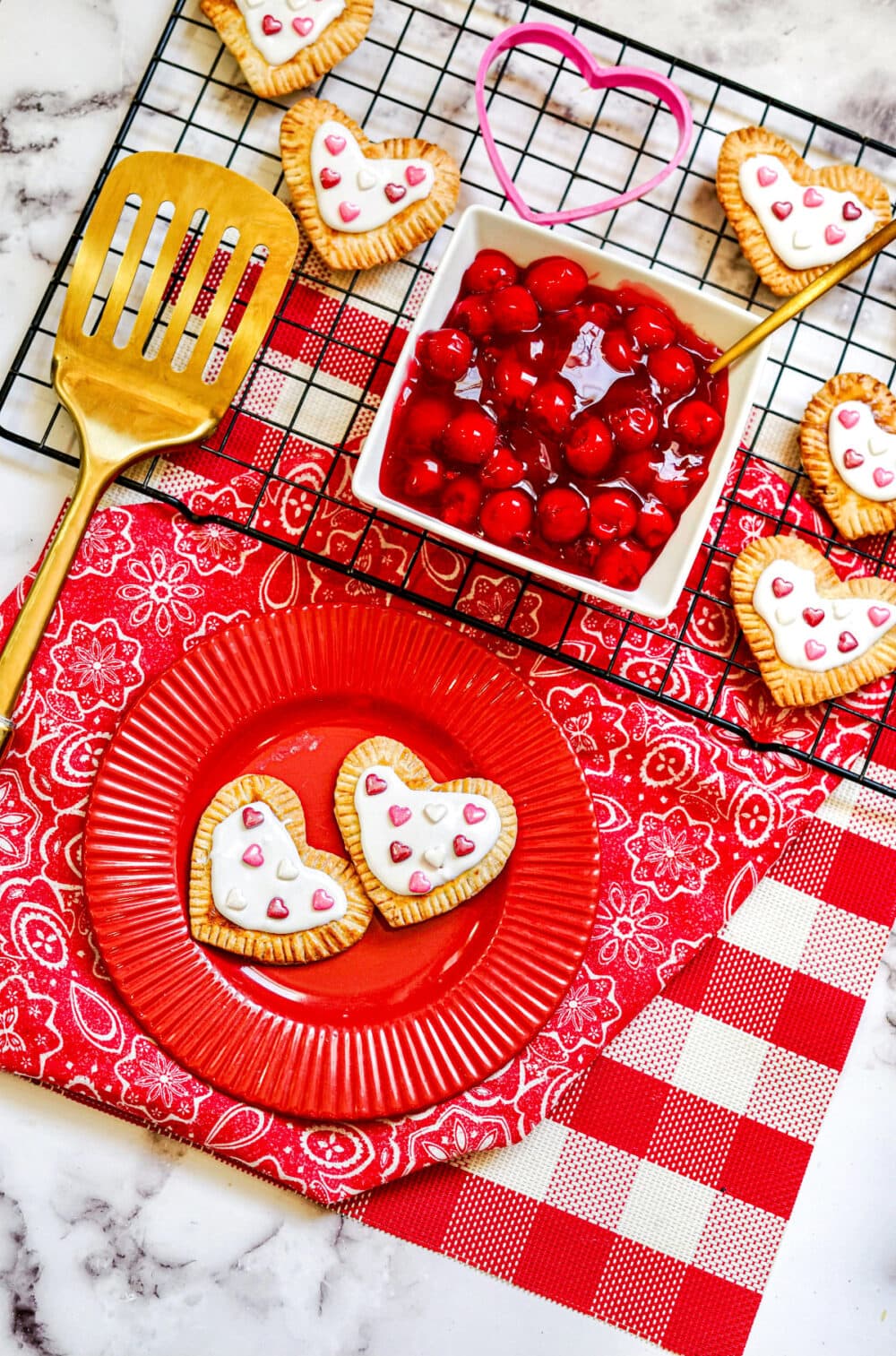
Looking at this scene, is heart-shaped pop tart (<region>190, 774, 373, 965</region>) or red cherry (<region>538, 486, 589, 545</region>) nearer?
red cherry (<region>538, 486, 589, 545</region>)

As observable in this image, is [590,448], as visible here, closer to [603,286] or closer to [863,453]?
[603,286]

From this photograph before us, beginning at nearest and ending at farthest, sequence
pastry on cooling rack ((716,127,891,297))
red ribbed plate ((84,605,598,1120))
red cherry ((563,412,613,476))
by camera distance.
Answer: red cherry ((563,412,613,476)) → red ribbed plate ((84,605,598,1120)) → pastry on cooling rack ((716,127,891,297))

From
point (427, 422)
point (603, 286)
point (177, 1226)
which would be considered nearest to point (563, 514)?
point (427, 422)

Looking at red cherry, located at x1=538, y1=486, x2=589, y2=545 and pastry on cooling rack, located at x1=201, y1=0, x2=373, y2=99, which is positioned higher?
pastry on cooling rack, located at x1=201, y1=0, x2=373, y2=99

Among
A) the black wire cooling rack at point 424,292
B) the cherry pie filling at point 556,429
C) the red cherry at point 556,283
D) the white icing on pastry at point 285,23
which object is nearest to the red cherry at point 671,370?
the cherry pie filling at point 556,429

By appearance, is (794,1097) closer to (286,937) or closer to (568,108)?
(286,937)

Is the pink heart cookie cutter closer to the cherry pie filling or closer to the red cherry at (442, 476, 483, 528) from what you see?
the cherry pie filling

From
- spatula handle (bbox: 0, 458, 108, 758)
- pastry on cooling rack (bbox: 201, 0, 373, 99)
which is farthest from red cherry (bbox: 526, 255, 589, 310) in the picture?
spatula handle (bbox: 0, 458, 108, 758)

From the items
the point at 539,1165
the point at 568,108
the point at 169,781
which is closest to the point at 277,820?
the point at 169,781

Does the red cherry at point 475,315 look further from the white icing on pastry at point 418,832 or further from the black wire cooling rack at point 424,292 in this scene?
the white icing on pastry at point 418,832
